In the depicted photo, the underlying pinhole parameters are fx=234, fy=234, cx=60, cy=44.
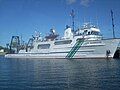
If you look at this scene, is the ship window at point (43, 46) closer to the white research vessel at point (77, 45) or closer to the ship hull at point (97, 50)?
the white research vessel at point (77, 45)

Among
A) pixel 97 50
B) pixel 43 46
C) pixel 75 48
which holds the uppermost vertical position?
pixel 43 46

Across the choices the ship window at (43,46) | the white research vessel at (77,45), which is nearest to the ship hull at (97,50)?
the white research vessel at (77,45)

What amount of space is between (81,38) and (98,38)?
4932mm

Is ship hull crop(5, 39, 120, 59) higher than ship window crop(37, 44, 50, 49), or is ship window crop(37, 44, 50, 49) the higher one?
ship window crop(37, 44, 50, 49)

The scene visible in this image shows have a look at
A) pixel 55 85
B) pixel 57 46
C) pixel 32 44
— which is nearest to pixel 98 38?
pixel 57 46

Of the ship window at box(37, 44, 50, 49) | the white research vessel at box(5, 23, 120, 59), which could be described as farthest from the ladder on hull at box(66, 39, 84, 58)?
the ship window at box(37, 44, 50, 49)

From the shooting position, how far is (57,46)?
246ft

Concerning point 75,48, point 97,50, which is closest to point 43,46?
point 75,48

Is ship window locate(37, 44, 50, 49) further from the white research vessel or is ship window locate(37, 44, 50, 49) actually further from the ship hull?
the ship hull

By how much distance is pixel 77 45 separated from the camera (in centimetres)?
6800

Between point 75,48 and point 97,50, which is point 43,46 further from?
point 97,50

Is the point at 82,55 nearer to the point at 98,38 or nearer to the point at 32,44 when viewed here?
the point at 98,38

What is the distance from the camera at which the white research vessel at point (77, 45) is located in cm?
6247

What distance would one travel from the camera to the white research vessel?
62.5 metres
